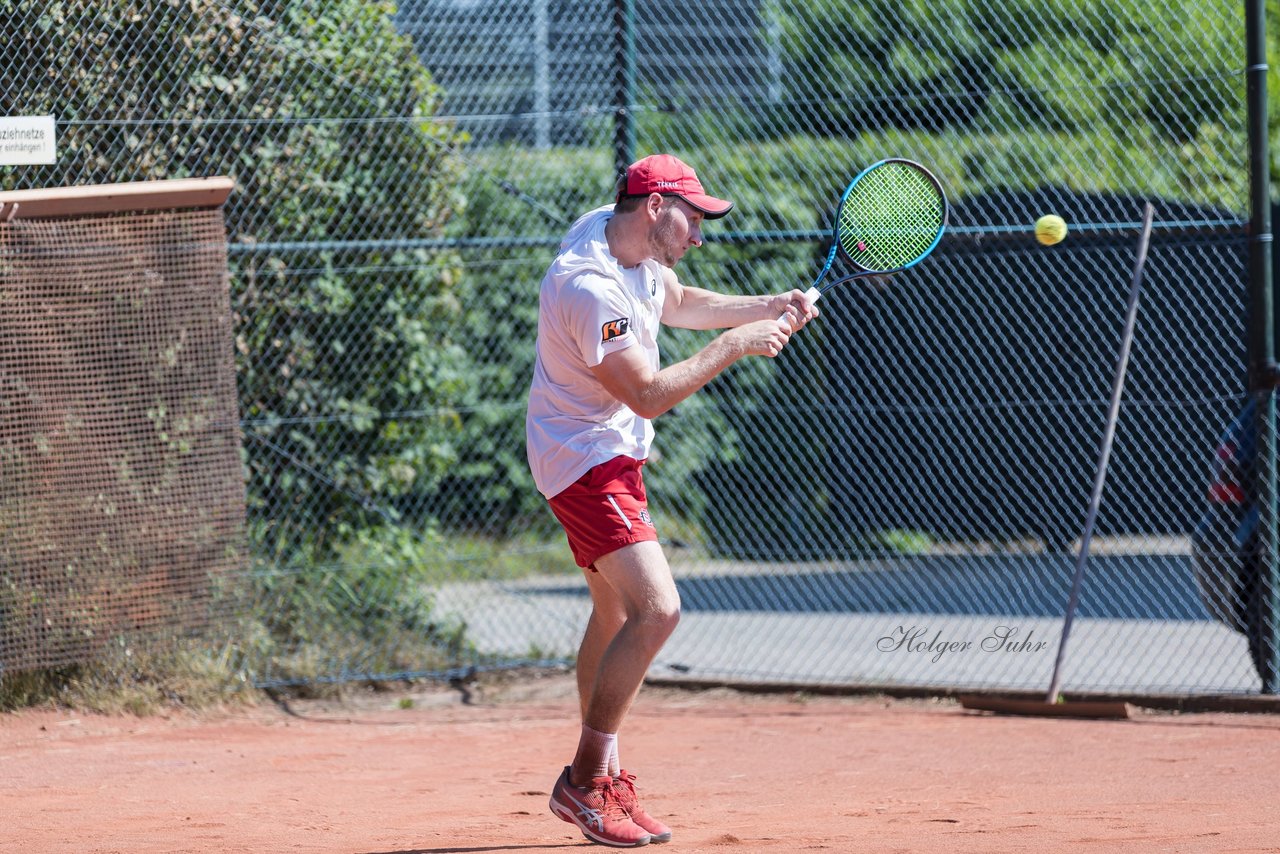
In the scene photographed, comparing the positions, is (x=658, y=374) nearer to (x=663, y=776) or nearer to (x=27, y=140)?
(x=663, y=776)

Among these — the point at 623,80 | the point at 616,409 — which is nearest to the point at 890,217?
the point at 616,409

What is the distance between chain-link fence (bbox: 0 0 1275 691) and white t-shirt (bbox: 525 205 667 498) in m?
2.60

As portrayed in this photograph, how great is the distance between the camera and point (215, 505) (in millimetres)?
6441

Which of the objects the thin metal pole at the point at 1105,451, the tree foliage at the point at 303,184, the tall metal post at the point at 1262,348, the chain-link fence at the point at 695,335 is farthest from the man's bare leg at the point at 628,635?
the tall metal post at the point at 1262,348

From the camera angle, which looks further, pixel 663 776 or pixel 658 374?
pixel 663 776

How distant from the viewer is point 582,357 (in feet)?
13.8

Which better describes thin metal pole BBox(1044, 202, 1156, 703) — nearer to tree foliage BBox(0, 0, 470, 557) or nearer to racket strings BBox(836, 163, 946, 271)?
racket strings BBox(836, 163, 946, 271)

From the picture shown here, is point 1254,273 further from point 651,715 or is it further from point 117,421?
point 117,421

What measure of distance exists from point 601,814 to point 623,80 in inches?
169

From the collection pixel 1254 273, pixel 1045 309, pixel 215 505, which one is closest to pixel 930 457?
pixel 1045 309

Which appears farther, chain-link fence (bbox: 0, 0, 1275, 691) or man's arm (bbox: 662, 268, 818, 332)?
chain-link fence (bbox: 0, 0, 1275, 691)

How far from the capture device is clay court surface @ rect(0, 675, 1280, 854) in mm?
4332

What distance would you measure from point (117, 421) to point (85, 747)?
1419 mm

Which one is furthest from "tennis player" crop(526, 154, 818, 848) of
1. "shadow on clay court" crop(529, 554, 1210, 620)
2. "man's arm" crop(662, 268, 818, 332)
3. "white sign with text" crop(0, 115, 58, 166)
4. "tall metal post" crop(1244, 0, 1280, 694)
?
"shadow on clay court" crop(529, 554, 1210, 620)
